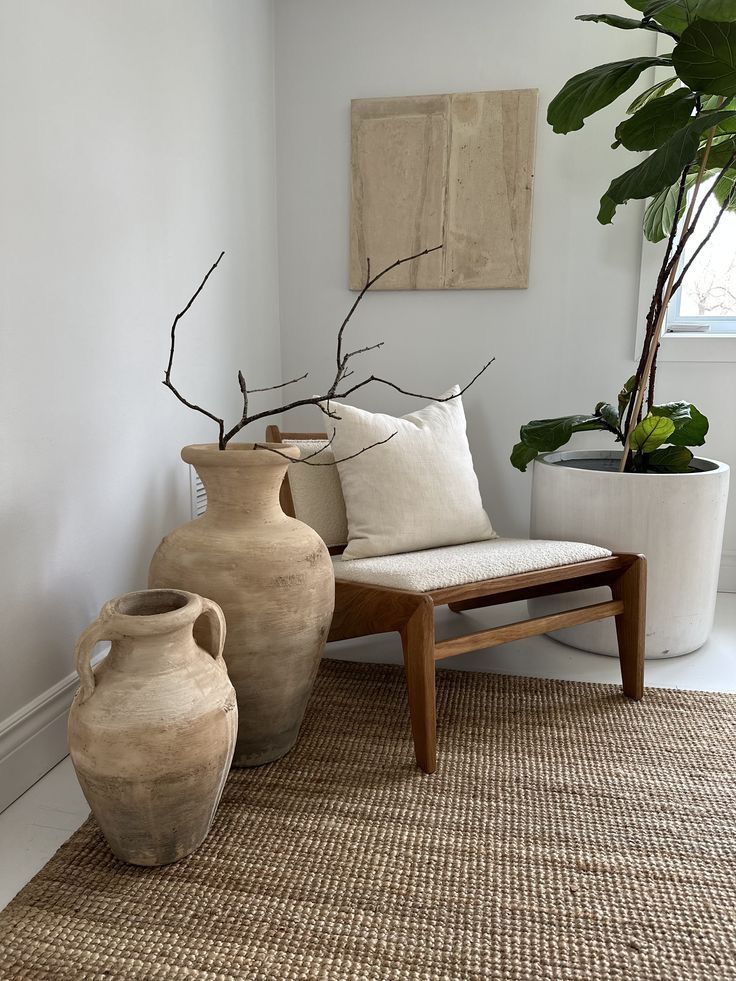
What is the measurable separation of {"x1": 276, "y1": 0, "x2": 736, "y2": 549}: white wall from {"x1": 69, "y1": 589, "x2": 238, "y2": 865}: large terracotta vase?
1.73 meters

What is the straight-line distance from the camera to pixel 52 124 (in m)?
1.50

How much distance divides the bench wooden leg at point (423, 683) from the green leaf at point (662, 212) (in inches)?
61.5

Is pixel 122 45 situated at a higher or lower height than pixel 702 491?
higher

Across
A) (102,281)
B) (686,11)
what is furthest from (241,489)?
(686,11)

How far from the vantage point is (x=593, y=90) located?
1.96 m

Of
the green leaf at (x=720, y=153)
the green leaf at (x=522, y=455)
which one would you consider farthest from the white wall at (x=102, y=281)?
the green leaf at (x=720, y=153)

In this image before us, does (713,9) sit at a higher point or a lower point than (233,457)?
higher

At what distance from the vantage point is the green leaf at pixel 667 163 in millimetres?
1767

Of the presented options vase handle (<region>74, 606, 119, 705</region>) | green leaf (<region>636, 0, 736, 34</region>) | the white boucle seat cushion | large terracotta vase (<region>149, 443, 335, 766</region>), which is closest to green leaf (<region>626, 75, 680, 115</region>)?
green leaf (<region>636, 0, 736, 34</region>)

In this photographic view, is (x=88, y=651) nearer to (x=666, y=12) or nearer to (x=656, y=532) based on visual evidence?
(x=656, y=532)

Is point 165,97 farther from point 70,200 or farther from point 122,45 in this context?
point 70,200

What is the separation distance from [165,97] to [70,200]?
0.58 metres

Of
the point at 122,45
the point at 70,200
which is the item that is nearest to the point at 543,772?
the point at 70,200

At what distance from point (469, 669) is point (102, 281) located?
133cm
